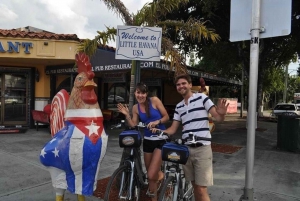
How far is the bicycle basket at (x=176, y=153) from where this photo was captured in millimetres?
2943

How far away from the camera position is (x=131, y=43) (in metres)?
4.10

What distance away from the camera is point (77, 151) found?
2.88 m

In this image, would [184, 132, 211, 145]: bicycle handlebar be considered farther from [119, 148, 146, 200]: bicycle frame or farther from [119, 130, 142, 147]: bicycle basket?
[119, 148, 146, 200]: bicycle frame

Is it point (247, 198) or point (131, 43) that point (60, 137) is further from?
point (247, 198)

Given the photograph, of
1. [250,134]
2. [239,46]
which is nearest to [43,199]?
[250,134]

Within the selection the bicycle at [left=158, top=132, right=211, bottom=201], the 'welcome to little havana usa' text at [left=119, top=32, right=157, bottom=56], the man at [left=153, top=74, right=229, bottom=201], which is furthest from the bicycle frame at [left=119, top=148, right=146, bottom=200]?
the 'welcome to little havana usa' text at [left=119, top=32, right=157, bottom=56]

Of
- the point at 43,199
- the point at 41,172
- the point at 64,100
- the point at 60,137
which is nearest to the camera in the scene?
the point at 60,137

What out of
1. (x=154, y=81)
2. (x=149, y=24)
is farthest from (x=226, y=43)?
(x=149, y=24)

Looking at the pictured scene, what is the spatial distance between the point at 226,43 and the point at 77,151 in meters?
12.6

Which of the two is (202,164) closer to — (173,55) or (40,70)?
(173,55)

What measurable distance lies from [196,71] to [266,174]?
20.0ft

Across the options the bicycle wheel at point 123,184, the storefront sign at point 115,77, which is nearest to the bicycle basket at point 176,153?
the bicycle wheel at point 123,184

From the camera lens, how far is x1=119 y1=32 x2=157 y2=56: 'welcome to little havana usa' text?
161 inches

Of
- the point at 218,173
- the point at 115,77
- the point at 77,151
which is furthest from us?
the point at 115,77
